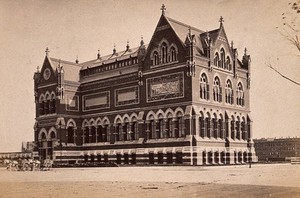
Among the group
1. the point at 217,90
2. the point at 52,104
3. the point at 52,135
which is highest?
the point at 217,90

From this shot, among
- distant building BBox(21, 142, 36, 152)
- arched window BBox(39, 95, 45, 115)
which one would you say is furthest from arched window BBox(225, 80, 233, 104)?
arched window BBox(39, 95, 45, 115)

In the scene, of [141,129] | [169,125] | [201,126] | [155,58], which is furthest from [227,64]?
[141,129]

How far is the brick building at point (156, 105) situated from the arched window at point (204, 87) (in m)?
0.05

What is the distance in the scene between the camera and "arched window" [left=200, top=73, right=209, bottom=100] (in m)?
23.1

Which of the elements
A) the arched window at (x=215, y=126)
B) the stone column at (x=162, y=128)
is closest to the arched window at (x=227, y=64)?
the arched window at (x=215, y=126)

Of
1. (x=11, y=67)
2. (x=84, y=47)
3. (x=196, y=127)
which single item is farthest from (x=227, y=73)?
(x=11, y=67)

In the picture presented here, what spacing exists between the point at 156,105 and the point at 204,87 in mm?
2861

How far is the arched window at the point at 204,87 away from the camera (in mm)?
23075

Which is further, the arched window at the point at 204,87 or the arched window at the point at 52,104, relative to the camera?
the arched window at the point at 52,104

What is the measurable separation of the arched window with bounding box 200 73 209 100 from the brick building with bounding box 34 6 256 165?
2.1 inches

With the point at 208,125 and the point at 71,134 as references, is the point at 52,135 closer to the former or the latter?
the point at 71,134

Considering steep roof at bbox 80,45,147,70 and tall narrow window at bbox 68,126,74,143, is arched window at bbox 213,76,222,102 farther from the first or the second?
tall narrow window at bbox 68,126,74,143

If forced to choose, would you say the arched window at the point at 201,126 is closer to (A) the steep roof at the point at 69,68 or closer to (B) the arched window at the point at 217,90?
(B) the arched window at the point at 217,90

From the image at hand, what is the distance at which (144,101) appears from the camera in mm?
25078
